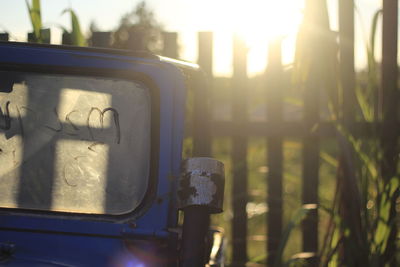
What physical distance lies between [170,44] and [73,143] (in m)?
2.19

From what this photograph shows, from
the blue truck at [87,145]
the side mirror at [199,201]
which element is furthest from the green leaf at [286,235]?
the side mirror at [199,201]

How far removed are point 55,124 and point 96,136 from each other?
0.11 m

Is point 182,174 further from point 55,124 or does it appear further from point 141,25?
point 141,25

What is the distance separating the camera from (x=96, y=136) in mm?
1532

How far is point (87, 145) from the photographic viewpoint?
1531mm

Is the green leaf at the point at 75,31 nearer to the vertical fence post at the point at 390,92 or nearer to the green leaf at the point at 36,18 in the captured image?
the green leaf at the point at 36,18

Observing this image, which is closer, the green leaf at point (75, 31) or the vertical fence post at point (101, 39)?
the green leaf at point (75, 31)

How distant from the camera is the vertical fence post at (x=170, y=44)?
141 inches

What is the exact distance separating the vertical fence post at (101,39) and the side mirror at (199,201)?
1245 millimetres

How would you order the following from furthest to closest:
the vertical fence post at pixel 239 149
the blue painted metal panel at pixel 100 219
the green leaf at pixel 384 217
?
the vertical fence post at pixel 239 149, the green leaf at pixel 384 217, the blue painted metal panel at pixel 100 219

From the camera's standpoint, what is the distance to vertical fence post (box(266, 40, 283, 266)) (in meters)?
3.89

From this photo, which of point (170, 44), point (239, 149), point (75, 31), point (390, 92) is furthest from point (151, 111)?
point (239, 149)

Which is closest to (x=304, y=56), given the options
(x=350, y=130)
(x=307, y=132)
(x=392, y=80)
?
(x=350, y=130)

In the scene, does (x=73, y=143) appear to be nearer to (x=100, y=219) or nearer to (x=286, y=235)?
(x=100, y=219)
